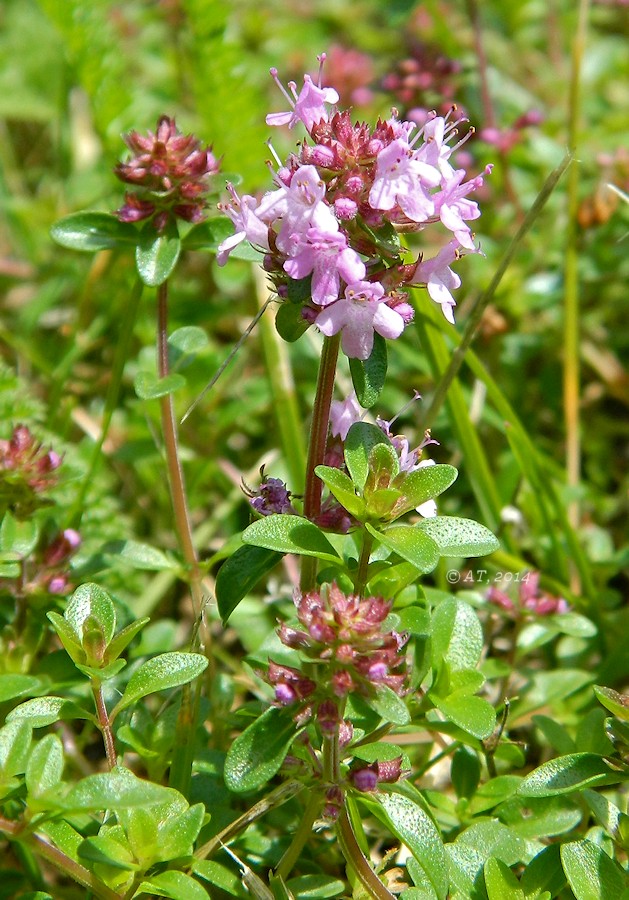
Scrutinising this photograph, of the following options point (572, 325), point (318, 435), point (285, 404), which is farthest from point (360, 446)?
point (572, 325)

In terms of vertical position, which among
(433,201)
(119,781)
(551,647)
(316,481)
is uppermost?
(433,201)

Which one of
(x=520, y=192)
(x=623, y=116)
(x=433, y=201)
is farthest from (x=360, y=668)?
(x=623, y=116)

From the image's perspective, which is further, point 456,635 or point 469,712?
point 456,635

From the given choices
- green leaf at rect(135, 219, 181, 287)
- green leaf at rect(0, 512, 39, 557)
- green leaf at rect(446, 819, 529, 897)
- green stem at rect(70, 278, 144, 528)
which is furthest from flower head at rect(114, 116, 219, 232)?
green leaf at rect(446, 819, 529, 897)

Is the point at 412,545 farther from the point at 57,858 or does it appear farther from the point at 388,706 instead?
the point at 57,858

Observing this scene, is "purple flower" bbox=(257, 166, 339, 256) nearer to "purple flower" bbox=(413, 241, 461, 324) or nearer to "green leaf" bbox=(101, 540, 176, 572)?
"purple flower" bbox=(413, 241, 461, 324)

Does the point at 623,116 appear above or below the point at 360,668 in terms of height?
above

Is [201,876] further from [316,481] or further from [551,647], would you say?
[551,647]
